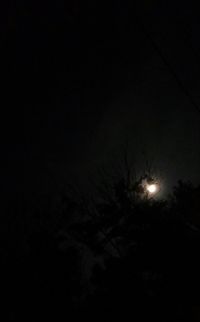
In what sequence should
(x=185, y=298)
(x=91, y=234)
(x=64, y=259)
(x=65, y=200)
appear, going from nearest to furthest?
(x=185, y=298), (x=64, y=259), (x=91, y=234), (x=65, y=200)

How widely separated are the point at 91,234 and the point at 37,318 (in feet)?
19.6

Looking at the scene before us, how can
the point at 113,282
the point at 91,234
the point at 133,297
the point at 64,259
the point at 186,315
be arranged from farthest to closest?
the point at 91,234
the point at 64,259
the point at 113,282
the point at 133,297
the point at 186,315

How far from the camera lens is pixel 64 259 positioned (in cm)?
1973

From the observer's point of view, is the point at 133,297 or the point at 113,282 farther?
the point at 113,282

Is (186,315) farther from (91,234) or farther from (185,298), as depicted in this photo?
(91,234)

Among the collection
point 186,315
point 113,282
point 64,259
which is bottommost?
point 186,315

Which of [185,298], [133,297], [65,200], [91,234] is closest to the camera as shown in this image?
[185,298]

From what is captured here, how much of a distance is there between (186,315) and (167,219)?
21.5ft

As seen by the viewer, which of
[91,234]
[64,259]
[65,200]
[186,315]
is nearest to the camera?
[186,315]

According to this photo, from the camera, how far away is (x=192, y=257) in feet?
57.0

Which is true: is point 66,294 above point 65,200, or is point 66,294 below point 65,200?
below

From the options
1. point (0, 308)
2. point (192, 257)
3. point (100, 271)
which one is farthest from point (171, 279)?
point (0, 308)

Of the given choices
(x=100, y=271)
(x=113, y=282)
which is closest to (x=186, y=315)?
(x=113, y=282)

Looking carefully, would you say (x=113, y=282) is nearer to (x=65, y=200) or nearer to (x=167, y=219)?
(x=167, y=219)
